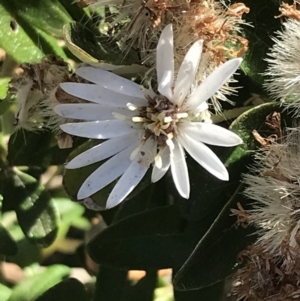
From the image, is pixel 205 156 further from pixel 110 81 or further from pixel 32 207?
pixel 32 207

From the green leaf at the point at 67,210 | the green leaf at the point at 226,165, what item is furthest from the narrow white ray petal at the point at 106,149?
the green leaf at the point at 67,210

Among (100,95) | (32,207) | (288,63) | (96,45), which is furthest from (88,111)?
(32,207)

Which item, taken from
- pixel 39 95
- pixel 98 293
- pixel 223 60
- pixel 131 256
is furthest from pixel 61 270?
pixel 223 60

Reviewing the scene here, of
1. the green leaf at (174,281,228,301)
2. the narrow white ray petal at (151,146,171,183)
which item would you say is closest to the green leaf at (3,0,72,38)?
the narrow white ray petal at (151,146,171,183)

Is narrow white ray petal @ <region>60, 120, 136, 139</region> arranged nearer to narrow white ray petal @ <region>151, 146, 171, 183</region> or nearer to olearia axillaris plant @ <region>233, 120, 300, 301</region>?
narrow white ray petal @ <region>151, 146, 171, 183</region>

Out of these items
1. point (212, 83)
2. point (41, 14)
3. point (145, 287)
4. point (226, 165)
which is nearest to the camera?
point (212, 83)

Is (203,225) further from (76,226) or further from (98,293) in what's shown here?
(76,226)
